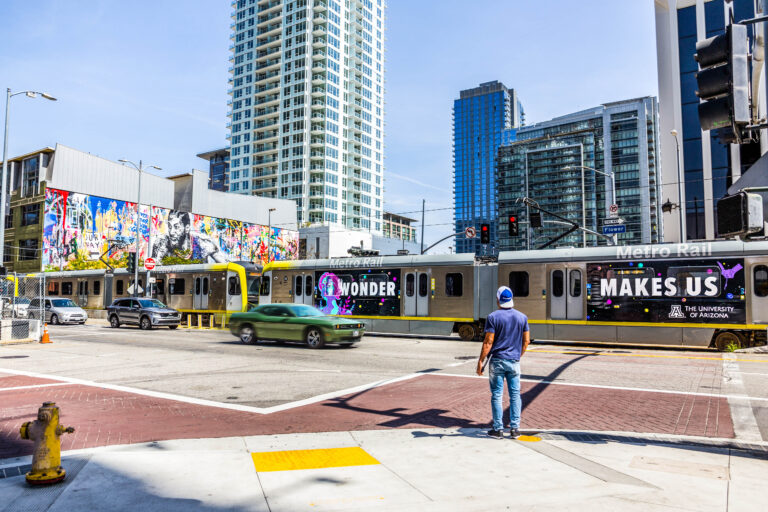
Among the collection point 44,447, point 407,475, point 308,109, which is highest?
point 308,109

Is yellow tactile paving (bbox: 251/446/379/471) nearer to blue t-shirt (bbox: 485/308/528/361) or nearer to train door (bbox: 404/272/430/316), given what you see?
blue t-shirt (bbox: 485/308/528/361)

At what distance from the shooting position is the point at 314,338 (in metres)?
18.0

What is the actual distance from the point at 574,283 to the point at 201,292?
20.5m

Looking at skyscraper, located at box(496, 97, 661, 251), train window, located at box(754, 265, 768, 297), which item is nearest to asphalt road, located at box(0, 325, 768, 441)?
train window, located at box(754, 265, 768, 297)

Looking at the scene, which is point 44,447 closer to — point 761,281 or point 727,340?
point 727,340

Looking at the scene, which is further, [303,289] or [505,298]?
[303,289]

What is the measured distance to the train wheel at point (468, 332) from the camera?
2166 cm

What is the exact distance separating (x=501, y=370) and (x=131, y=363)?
11.0 m

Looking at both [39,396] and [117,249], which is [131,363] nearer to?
[39,396]

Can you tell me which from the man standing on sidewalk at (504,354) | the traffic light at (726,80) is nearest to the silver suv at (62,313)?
the man standing on sidewalk at (504,354)

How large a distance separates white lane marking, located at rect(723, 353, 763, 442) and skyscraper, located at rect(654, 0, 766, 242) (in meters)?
28.7

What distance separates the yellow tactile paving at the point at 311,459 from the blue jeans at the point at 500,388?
1717 mm

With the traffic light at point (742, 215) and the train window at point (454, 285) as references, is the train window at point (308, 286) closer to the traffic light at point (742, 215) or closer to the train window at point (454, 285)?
the train window at point (454, 285)

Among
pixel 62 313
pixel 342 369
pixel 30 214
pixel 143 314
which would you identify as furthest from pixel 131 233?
pixel 342 369
